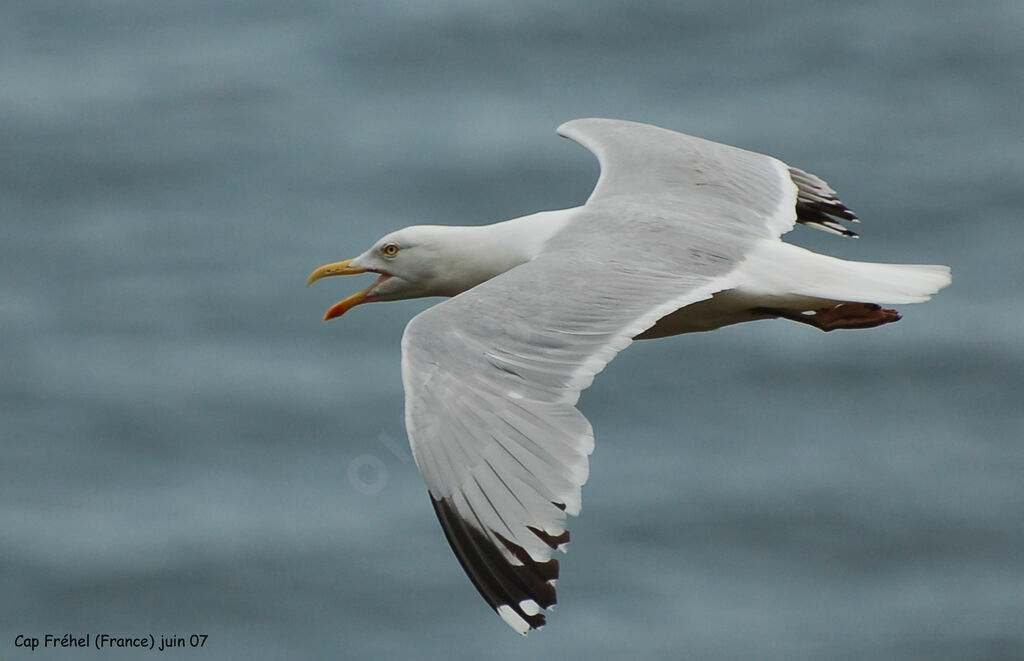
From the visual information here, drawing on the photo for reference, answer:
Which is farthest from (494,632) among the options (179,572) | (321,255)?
(321,255)

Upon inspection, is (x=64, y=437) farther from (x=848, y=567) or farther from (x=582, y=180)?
(x=848, y=567)

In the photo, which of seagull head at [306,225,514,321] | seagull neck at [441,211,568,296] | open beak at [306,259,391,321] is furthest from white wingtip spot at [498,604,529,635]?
open beak at [306,259,391,321]

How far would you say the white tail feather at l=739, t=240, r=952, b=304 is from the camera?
255 inches

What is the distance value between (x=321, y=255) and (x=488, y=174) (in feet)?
4.79

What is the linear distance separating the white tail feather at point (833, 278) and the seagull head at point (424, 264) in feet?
3.73

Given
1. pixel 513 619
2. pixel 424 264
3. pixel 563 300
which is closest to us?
pixel 513 619

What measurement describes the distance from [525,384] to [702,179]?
7.22 feet

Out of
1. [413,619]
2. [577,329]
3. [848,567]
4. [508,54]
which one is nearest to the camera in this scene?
[577,329]

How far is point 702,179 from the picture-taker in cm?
756

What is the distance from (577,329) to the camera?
5.93 m

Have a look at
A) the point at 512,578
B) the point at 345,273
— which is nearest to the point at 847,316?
the point at 345,273

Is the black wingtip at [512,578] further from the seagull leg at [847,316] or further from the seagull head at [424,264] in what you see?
the seagull leg at [847,316]

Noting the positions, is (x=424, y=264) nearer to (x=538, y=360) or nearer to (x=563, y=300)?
(x=563, y=300)

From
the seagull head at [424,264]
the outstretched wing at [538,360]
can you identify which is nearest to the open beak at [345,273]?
the seagull head at [424,264]
